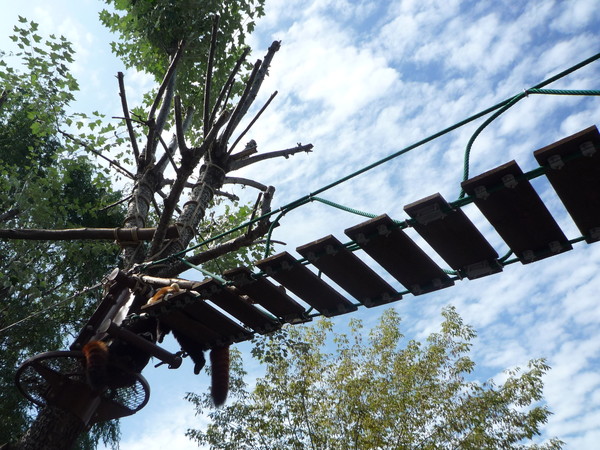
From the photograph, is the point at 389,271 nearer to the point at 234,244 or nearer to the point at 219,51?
the point at 234,244

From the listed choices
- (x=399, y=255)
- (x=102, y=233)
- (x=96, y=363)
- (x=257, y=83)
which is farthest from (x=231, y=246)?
(x=399, y=255)

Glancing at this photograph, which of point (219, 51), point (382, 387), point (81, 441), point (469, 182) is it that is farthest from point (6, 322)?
point (469, 182)

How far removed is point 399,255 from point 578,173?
1094 millimetres

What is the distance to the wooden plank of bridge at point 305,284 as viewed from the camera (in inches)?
137

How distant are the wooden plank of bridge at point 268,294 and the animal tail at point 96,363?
1.12 m

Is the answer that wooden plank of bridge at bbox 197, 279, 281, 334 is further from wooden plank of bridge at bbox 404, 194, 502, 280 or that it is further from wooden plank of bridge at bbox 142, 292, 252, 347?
wooden plank of bridge at bbox 404, 194, 502, 280

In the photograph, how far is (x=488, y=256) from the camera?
3.16m

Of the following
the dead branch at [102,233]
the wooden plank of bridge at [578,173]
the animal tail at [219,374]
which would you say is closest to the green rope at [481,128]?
the wooden plank of bridge at [578,173]

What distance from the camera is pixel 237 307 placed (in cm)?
400

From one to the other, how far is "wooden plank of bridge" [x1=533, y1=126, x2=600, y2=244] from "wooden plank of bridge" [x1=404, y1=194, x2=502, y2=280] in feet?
1.62

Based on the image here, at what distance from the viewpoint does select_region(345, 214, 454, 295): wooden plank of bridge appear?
312 centimetres

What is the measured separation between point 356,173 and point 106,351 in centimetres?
227

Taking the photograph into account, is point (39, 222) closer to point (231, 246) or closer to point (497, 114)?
point (231, 246)

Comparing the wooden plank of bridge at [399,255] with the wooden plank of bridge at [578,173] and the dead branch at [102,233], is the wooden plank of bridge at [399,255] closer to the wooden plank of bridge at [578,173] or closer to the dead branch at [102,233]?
the wooden plank of bridge at [578,173]
